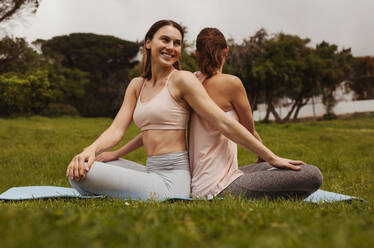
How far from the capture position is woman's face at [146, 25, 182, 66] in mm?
3631

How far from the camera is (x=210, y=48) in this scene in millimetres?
3469

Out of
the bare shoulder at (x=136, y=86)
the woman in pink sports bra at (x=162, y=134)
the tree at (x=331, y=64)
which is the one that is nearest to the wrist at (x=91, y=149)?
the woman in pink sports bra at (x=162, y=134)

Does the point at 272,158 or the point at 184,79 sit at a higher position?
the point at 184,79

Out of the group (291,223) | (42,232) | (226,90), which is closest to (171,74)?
(226,90)

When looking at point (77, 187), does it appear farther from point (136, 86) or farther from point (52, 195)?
point (136, 86)

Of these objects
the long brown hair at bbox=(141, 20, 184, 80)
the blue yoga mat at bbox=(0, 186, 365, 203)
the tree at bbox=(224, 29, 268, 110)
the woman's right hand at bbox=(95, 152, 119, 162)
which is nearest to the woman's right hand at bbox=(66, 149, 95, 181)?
the blue yoga mat at bbox=(0, 186, 365, 203)

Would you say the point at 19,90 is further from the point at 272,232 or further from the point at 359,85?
the point at 359,85

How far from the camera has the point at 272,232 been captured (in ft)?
5.12

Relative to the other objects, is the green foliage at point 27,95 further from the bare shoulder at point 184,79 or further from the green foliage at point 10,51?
the bare shoulder at point 184,79

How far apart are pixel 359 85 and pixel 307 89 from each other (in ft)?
55.7

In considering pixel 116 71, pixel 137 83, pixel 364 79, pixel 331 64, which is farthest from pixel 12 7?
pixel 364 79

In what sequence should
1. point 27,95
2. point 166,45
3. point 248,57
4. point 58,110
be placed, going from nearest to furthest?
point 166,45 < point 248,57 < point 27,95 < point 58,110

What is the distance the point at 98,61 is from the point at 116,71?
97.9 inches

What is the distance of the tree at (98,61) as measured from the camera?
130ft
